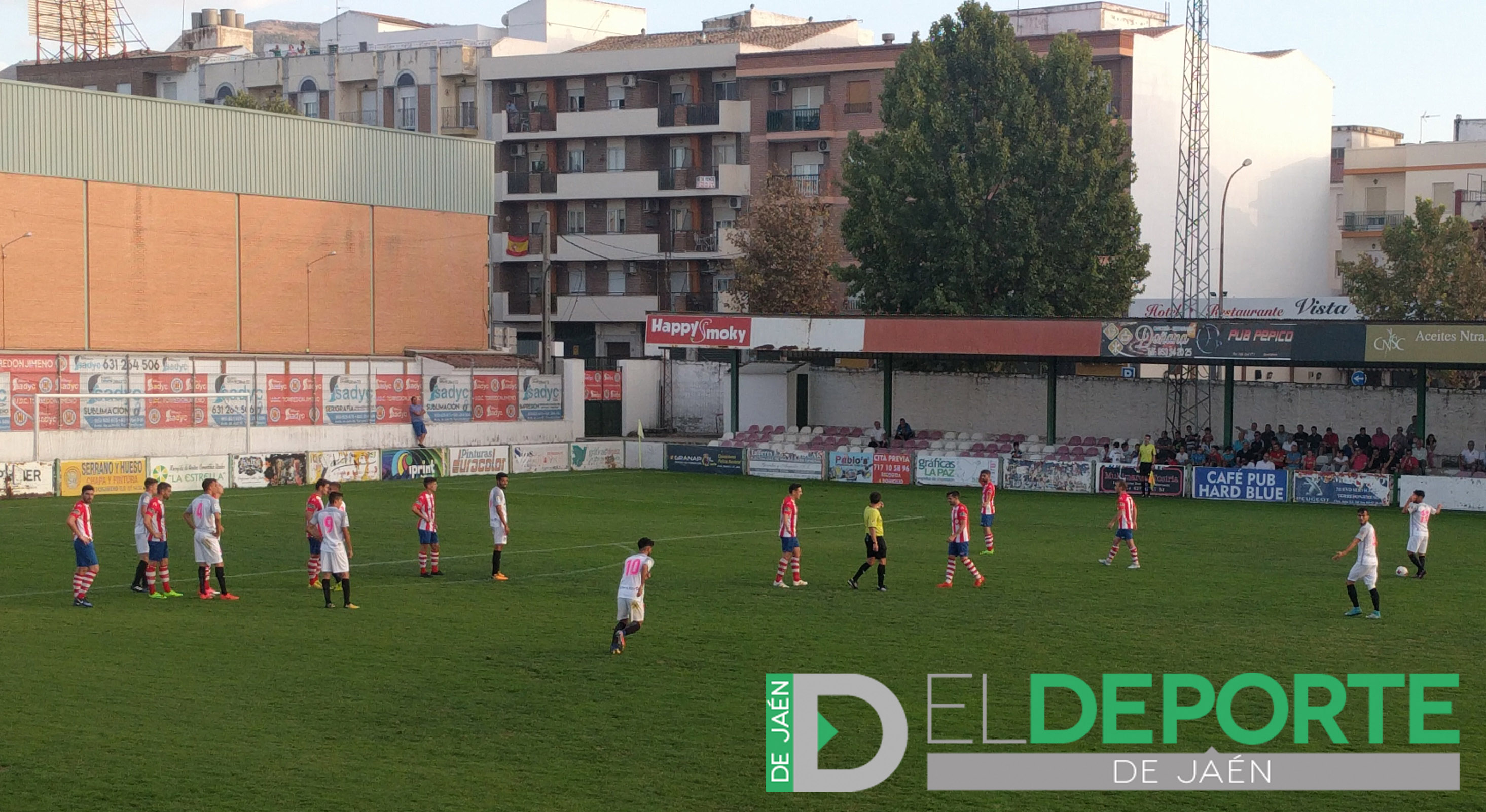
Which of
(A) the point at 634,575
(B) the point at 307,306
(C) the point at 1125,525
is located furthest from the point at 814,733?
(B) the point at 307,306

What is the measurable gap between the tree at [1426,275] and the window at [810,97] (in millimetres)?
25134

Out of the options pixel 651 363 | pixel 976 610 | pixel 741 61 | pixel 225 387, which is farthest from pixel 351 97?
pixel 976 610

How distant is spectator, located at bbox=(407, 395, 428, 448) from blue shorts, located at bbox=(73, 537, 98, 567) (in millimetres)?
27415

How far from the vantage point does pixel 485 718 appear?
15703 millimetres

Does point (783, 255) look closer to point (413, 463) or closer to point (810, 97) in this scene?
point (810, 97)

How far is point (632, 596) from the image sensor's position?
1862 centimetres

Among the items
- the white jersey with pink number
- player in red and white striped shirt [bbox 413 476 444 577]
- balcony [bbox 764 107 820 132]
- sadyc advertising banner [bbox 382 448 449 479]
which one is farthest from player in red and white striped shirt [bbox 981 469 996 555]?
balcony [bbox 764 107 820 132]

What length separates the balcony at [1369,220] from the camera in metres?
79.1

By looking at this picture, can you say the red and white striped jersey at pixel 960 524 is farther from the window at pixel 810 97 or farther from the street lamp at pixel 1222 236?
the window at pixel 810 97

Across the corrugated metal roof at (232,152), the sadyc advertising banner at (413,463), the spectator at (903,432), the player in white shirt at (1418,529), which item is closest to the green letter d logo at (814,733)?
the player in white shirt at (1418,529)

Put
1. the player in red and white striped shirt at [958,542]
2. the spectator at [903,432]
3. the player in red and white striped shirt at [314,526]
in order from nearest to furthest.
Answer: the player in red and white striped shirt at [314,526] < the player in red and white striped shirt at [958,542] < the spectator at [903,432]

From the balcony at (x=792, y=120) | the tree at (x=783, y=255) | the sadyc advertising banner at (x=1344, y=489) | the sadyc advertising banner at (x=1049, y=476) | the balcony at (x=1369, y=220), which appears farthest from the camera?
the balcony at (x=1369, y=220)

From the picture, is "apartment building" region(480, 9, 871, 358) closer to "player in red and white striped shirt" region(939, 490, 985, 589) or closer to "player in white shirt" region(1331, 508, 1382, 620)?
"player in red and white striped shirt" region(939, 490, 985, 589)

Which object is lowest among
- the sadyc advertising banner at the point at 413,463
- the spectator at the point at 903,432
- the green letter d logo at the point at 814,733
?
the green letter d logo at the point at 814,733
